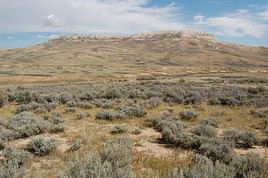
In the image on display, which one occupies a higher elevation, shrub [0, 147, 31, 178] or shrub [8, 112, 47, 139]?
shrub [0, 147, 31, 178]

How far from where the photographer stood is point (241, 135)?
13008 mm

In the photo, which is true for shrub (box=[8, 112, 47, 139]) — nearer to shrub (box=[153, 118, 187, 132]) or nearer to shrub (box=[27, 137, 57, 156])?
shrub (box=[27, 137, 57, 156])

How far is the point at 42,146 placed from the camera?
36.9 ft

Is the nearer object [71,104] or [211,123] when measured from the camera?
[211,123]

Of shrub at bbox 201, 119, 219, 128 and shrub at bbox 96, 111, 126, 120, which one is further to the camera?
shrub at bbox 96, 111, 126, 120

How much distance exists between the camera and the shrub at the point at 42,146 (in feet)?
36.7

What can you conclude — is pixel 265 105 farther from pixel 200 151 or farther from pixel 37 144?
pixel 37 144

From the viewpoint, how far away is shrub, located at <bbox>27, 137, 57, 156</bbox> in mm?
11188

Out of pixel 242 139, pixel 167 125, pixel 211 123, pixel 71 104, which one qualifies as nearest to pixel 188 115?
pixel 211 123

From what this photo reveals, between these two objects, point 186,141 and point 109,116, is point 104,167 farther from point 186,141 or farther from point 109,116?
point 109,116

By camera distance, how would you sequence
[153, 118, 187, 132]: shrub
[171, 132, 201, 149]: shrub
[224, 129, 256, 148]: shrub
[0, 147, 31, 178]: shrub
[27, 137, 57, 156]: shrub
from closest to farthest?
1. [0, 147, 31, 178]: shrub
2. [27, 137, 57, 156]: shrub
3. [171, 132, 201, 149]: shrub
4. [224, 129, 256, 148]: shrub
5. [153, 118, 187, 132]: shrub

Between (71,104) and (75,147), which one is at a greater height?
(75,147)

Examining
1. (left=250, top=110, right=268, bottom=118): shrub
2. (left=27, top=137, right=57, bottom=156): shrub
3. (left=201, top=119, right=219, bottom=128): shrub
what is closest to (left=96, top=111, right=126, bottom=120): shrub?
(left=201, top=119, right=219, bottom=128): shrub

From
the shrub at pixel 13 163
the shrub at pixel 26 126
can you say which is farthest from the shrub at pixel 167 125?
the shrub at pixel 13 163
